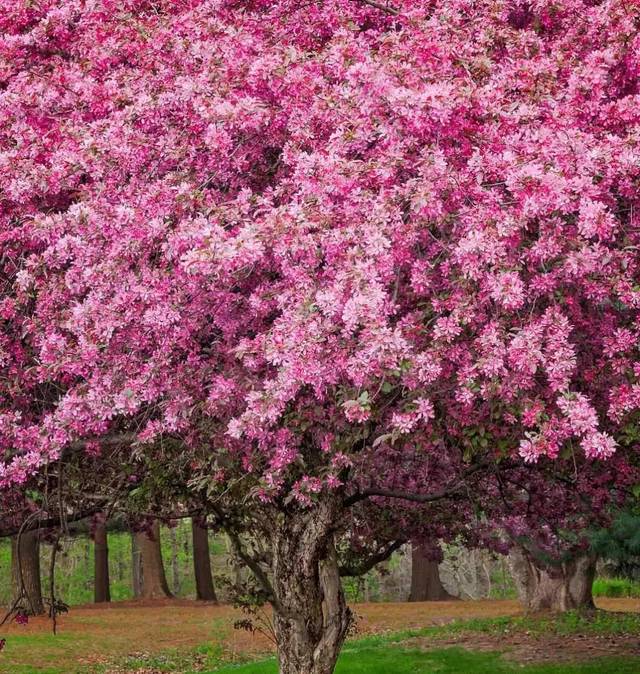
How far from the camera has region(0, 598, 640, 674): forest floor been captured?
20422 mm

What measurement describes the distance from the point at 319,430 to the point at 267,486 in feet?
2.12

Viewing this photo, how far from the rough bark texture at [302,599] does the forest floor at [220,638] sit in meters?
6.17

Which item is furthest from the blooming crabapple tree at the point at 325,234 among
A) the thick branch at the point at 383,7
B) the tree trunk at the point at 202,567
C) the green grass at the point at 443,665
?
the tree trunk at the point at 202,567

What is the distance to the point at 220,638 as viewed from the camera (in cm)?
2583

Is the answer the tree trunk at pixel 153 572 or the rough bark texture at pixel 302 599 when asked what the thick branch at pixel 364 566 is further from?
the tree trunk at pixel 153 572

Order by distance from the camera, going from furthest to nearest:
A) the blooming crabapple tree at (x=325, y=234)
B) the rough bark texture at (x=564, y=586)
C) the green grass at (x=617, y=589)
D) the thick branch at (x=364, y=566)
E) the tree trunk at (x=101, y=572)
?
the green grass at (x=617, y=589) < the tree trunk at (x=101, y=572) < the rough bark texture at (x=564, y=586) < the thick branch at (x=364, y=566) < the blooming crabapple tree at (x=325, y=234)

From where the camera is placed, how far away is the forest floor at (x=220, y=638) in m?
20.4

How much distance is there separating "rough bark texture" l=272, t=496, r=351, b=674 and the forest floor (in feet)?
20.3

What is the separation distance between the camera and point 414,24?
314 inches

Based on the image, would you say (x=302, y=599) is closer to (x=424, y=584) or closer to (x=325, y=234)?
(x=325, y=234)

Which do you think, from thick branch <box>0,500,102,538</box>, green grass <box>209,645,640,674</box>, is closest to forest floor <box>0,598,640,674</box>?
green grass <box>209,645,640,674</box>

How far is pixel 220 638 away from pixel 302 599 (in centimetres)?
1670

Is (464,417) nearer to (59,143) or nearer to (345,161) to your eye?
(345,161)

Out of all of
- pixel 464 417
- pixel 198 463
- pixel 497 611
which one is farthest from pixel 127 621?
pixel 464 417
